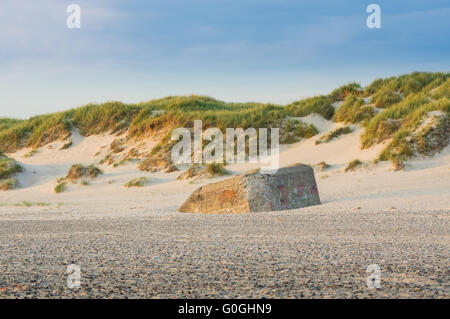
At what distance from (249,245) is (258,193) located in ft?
14.4

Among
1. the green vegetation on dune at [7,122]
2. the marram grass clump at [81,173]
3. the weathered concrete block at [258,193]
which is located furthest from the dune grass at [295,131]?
the green vegetation on dune at [7,122]

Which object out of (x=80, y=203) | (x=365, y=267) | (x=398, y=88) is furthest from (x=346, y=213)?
(x=398, y=88)

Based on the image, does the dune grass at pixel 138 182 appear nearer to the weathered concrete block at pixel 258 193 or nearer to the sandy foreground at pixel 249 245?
the sandy foreground at pixel 249 245

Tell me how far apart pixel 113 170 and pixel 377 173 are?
34.6ft

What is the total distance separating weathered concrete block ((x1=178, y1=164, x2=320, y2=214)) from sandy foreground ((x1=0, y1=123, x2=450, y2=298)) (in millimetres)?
473

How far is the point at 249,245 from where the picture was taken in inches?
259

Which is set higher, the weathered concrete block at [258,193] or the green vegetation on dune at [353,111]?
the green vegetation on dune at [353,111]

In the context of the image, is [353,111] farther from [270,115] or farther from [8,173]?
[8,173]

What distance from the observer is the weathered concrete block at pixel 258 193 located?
1091cm

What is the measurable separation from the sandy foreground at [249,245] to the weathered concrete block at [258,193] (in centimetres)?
47

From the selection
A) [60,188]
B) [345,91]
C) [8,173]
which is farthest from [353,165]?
[8,173]

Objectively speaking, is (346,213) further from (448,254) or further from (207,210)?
(448,254)

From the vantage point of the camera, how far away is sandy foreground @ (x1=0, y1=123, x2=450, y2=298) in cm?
431

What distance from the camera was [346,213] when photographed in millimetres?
9992
